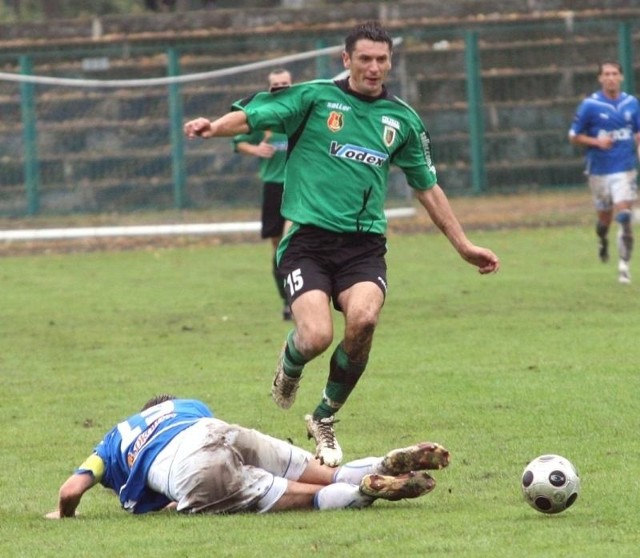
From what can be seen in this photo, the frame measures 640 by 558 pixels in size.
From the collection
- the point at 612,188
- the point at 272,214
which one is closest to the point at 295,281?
the point at 272,214

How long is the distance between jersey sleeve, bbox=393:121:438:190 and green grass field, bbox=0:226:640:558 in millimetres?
1492

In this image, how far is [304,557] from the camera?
625 cm

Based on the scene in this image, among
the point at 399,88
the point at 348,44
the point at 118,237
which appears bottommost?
the point at 118,237

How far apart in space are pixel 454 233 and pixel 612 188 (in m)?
9.17

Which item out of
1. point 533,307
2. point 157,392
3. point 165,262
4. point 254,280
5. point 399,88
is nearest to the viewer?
point 157,392

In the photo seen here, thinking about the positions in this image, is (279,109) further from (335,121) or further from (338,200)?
(338,200)

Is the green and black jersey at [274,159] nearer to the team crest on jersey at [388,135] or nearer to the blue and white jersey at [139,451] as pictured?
the team crest on jersey at [388,135]

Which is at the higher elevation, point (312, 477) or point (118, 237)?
point (312, 477)

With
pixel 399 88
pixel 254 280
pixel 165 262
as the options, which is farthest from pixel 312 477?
pixel 399 88

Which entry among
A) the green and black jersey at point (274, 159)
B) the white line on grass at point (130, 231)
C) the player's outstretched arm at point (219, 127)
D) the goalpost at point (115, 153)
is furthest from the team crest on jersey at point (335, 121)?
the goalpost at point (115, 153)

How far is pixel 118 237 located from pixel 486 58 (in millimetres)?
7376

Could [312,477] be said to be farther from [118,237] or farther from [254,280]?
[118,237]

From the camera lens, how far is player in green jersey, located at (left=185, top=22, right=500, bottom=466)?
8.39 meters

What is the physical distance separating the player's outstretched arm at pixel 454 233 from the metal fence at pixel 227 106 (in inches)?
640
